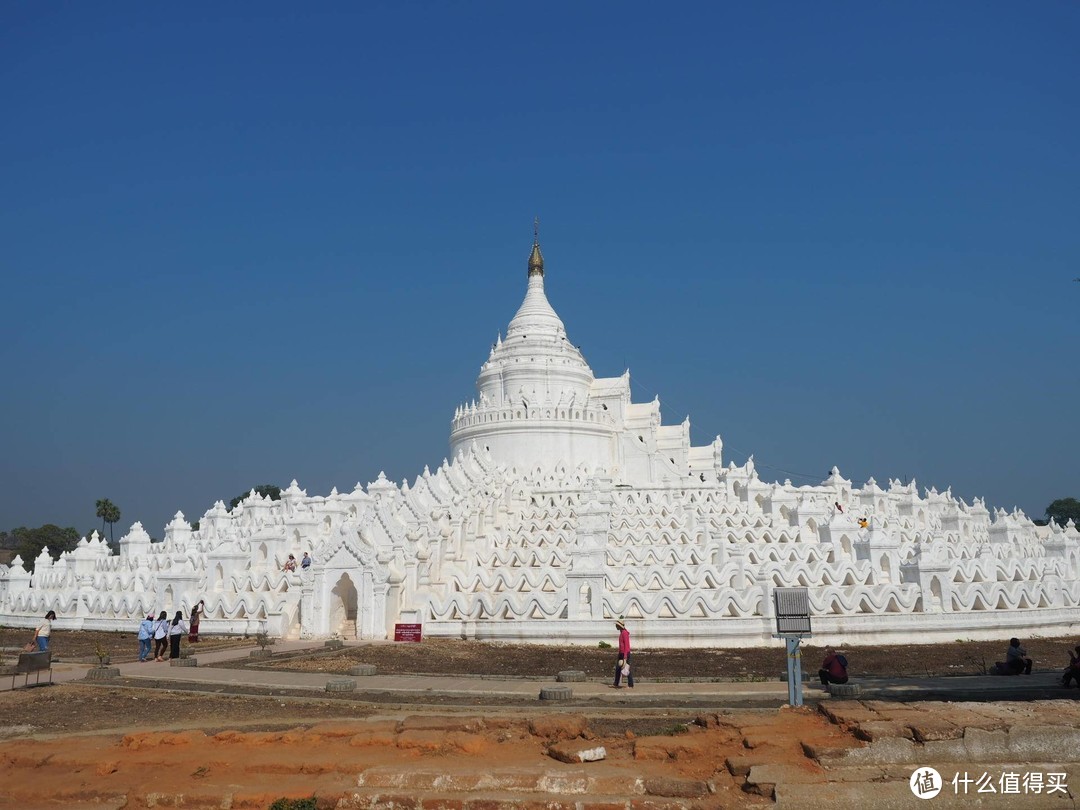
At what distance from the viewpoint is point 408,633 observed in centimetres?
2625

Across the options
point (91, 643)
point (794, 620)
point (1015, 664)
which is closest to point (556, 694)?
point (794, 620)

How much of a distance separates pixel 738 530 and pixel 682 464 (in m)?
19.0

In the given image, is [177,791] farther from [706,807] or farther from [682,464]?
[682,464]

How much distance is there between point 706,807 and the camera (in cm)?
871

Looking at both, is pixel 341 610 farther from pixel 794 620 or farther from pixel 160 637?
pixel 794 620

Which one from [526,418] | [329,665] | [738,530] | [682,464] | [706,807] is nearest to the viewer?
[706,807]

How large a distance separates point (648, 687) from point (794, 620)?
15.7 ft

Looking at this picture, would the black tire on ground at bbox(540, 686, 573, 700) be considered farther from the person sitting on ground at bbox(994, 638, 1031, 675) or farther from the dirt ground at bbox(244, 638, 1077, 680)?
the person sitting on ground at bbox(994, 638, 1031, 675)

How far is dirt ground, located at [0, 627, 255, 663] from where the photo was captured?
23688 mm

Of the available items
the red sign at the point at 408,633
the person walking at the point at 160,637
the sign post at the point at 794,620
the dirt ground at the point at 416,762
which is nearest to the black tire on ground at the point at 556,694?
the dirt ground at the point at 416,762

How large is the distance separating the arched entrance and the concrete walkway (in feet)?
27.0

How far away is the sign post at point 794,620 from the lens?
42.0 ft

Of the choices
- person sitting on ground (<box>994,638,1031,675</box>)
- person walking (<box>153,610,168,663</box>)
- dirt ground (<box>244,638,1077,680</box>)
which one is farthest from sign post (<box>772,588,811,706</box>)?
person walking (<box>153,610,168,663</box>)

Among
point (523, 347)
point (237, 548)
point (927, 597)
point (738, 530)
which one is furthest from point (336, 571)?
point (523, 347)
